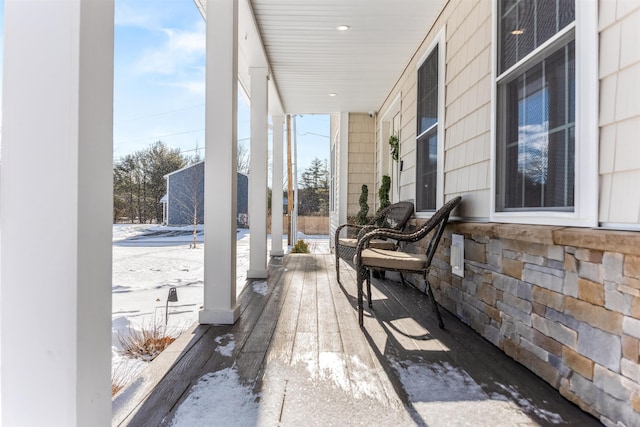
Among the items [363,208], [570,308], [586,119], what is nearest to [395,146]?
[363,208]

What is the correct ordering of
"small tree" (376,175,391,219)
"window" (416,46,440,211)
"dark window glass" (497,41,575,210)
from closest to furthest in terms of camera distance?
"dark window glass" (497,41,575,210) < "window" (416,46,440,211) < "small tree" (376,175,391,219)

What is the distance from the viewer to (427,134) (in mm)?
3680

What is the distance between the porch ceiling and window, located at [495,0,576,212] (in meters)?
1.34

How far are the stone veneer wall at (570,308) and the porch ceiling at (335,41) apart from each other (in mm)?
2149

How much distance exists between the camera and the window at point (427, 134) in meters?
3.45

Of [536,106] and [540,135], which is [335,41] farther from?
[540,135]

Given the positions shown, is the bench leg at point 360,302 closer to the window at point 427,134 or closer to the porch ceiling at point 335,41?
the window at point 427,134

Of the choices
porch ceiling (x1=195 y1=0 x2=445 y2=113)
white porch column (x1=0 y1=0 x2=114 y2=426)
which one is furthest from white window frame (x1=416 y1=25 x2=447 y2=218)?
white porch column (x1=0 y1=0 x2=114 y2=426)

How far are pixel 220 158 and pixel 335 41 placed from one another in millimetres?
2136

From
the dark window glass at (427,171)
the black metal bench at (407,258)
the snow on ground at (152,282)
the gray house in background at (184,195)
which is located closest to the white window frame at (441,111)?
the dark window glass at (427,171)

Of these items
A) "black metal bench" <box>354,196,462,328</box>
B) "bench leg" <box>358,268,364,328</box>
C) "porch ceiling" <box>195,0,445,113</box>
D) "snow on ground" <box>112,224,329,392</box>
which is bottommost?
"snow on ground" <box>112,224,329,392</box>

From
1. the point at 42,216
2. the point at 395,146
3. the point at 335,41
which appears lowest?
the point at 42,216

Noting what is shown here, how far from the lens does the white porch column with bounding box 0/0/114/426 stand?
0.86 m

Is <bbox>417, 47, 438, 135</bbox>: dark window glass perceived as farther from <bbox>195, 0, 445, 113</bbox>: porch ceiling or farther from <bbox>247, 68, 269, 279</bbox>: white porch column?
<bbox>247, 68, 269, 279</bbox>: white porch column
